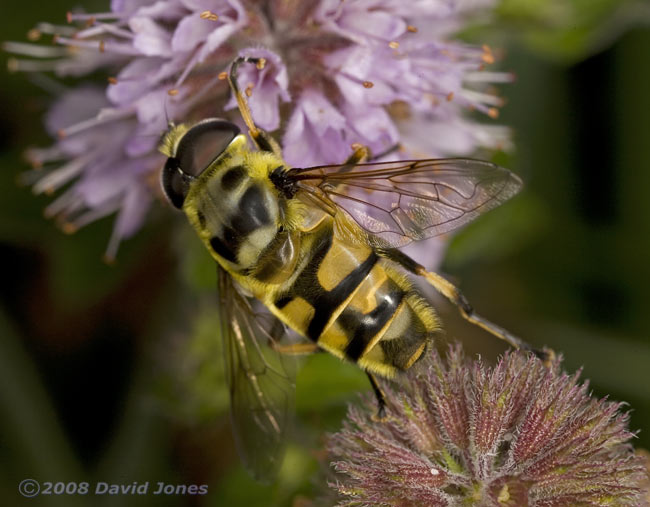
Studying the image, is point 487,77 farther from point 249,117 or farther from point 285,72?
point 249,117

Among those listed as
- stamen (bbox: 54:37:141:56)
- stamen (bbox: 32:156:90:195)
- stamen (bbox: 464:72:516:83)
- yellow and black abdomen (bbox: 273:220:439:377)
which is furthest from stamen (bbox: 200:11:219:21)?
stamen (bbox: 464:72:516:83)

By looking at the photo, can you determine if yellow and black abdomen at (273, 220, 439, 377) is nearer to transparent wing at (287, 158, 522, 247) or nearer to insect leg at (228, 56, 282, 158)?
transparent wing at (287, 158, 522, 247)

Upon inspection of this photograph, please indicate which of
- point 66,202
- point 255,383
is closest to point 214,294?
point 66,202

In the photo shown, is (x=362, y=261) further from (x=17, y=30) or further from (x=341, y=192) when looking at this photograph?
(x=17, y=30)

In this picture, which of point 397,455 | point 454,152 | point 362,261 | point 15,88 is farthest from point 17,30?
point 397,455

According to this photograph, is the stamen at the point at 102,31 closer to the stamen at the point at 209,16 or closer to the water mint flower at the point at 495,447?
the stamen at the point at 209,16
